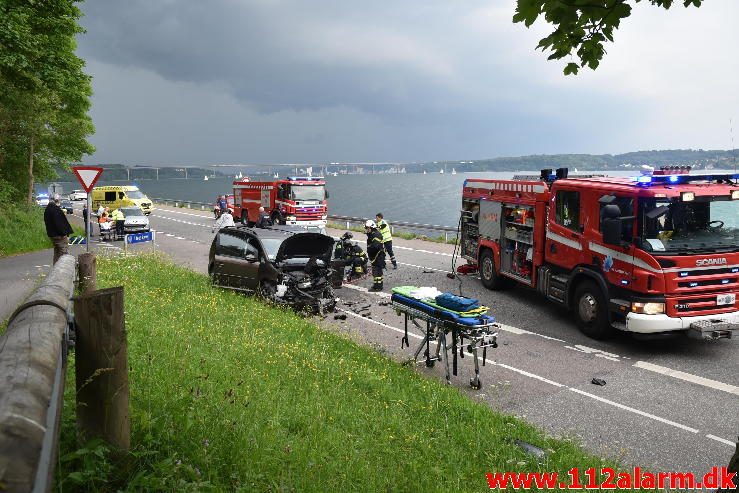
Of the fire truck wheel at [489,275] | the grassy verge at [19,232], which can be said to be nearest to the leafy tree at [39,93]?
the grassy verge at [19,232]

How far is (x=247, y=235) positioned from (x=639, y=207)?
788cm

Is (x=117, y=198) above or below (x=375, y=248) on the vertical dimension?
above

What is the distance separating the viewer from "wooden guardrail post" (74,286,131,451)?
274 cm

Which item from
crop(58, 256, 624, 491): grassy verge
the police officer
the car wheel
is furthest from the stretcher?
the police officer

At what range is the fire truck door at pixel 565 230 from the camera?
10047 mm

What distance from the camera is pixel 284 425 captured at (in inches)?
187

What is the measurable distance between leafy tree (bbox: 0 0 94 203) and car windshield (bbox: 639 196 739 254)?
51.4ft

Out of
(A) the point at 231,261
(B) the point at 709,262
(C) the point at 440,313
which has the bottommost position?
(C) the point at 440,313

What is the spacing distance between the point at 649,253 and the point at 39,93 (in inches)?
923

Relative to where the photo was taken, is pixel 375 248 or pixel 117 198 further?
pixel 117 198

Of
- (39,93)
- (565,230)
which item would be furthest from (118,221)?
(565,230)

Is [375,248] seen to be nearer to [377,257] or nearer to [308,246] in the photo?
[377,257]

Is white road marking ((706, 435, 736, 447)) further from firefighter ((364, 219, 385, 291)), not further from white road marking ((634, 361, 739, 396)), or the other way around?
firefighter ((364, 219, 385, 291))

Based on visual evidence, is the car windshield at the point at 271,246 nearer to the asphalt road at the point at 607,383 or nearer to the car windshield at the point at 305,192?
the asphalt road at the point at 607,383
